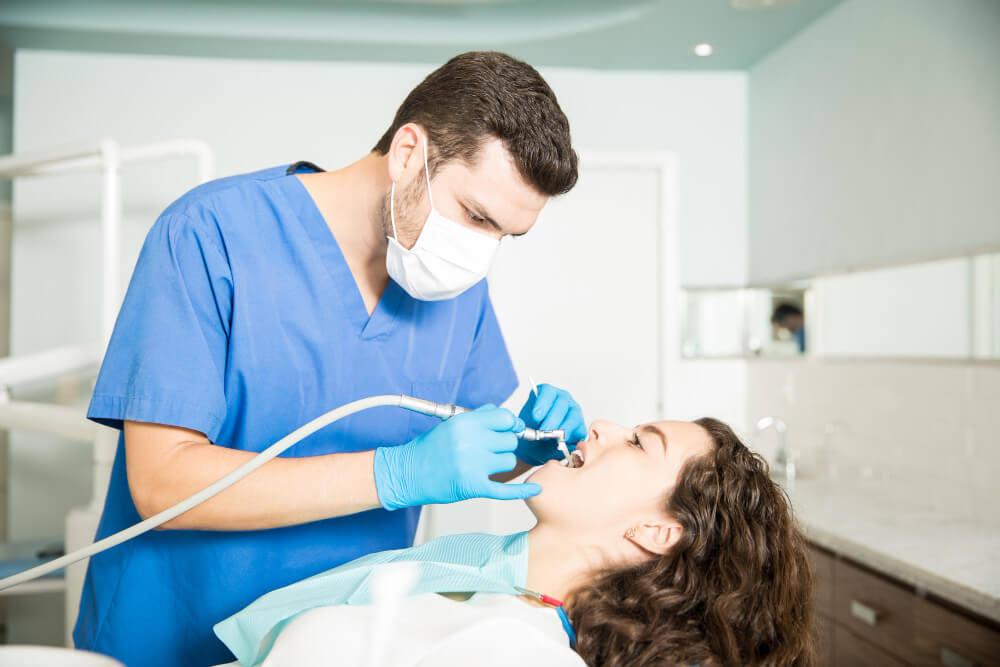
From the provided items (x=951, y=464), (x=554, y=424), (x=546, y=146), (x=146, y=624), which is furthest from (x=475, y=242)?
(x=951, y=464)

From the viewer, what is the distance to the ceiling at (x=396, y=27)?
2.97 m

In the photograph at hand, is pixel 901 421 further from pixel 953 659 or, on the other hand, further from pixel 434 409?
pixel 434 409

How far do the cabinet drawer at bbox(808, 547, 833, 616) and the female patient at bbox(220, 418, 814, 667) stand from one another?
85 centimetres

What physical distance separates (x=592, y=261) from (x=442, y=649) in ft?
9.05

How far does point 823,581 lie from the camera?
209cm

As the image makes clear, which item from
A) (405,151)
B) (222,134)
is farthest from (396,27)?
(405,151)

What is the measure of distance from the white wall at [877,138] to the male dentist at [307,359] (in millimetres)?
1567

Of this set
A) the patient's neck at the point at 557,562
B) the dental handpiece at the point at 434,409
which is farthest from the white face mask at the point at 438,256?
the patient's neck at the point at 557,562

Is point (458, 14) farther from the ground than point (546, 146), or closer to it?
farther from the ground

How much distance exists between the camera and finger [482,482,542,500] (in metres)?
1.05

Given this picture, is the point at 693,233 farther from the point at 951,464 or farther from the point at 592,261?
the point at 951,464

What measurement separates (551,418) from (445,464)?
35 centimetres

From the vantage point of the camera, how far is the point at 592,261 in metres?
3.53

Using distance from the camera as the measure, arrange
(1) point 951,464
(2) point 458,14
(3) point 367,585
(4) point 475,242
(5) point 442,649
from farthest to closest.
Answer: (2) point 458,14 → (1) point 951,464 → (4) point 475,242 → (3) point 367,585 → (5) point 442,649
